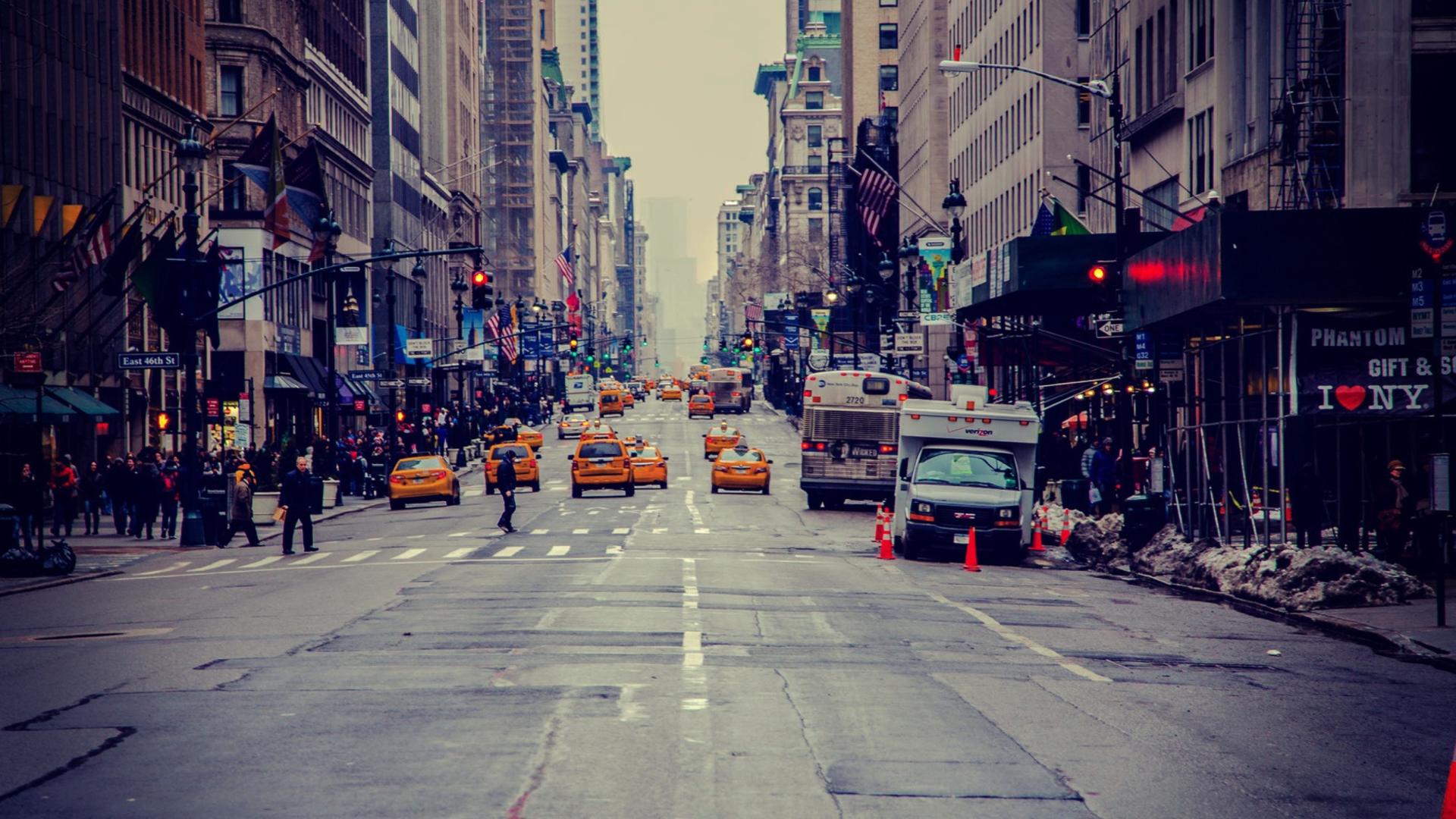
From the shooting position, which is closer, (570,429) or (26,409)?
(26,409)

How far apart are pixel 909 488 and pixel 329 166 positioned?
189 feet

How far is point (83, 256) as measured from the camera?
43125 mm

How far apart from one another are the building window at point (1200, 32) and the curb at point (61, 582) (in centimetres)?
3103

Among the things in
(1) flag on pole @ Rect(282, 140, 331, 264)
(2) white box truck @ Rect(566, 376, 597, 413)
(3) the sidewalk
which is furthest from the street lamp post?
(2) white box truck @ Rect(566, 376, 597, 413)

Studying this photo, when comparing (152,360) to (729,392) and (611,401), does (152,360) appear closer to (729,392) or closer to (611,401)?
(611,401)

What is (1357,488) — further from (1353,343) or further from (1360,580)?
(1360,580)

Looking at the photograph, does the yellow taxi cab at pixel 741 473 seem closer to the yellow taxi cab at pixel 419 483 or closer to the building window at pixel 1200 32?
the yellow taxi cab at pixel 419 483

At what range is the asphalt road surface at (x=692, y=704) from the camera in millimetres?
9312

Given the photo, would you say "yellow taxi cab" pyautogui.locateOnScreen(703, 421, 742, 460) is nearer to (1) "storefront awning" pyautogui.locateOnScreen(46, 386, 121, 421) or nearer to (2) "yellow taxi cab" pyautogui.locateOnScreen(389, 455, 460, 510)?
(2) "yellow taxi cab" pyautogui.locateOnScreen(389, 455, 460, 510)

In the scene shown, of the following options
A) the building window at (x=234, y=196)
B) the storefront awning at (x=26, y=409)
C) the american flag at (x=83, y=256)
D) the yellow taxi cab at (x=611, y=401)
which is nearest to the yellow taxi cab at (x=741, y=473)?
the storefront awning at (x=26, y=409)

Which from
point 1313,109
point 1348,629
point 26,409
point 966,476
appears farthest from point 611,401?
point 1348,629

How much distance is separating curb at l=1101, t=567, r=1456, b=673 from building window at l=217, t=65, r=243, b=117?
53965 millimetres

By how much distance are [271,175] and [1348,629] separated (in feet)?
96.0

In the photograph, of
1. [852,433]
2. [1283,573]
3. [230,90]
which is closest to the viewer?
[1283,573]
